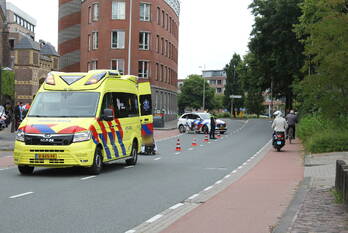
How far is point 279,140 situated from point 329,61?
590 centimetres

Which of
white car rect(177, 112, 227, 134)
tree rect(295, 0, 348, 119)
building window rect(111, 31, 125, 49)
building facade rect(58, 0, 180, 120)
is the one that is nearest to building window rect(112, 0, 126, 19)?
building facade rect(58, 0, 180, 120)

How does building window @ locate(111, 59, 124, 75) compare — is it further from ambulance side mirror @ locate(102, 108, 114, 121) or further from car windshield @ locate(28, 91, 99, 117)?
ambulance side mirror @ locate(102, 108, 114, 121)

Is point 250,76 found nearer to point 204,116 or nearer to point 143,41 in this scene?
point 143,41

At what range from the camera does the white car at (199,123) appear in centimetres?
4300

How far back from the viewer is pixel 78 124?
46.9ft

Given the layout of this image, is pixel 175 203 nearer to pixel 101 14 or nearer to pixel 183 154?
pixel 183 154

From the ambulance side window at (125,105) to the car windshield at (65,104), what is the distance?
124cm

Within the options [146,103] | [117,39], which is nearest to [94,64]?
[117,39]

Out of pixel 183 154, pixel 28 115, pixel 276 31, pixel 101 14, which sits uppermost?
pixel 101 14

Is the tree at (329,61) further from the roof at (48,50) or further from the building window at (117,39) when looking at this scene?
the roof at (48,50)

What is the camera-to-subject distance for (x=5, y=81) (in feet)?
220

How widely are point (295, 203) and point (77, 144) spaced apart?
605 centimetres

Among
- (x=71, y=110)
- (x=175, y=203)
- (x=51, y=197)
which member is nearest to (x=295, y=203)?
(x=175, y=203)

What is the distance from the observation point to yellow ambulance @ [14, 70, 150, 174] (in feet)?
45.9
